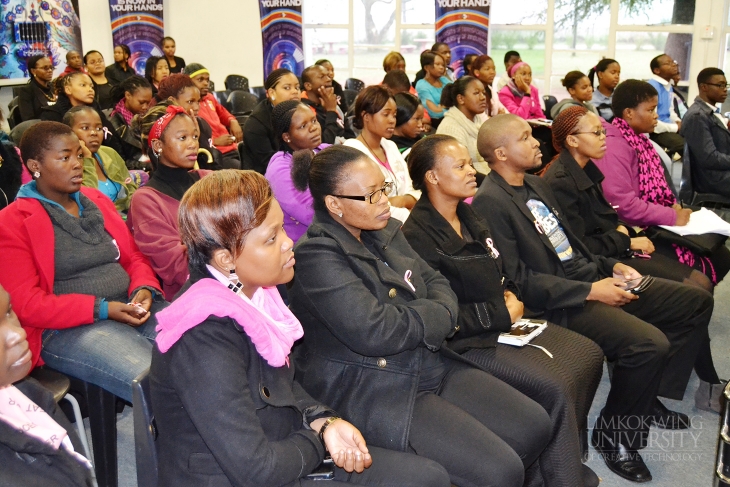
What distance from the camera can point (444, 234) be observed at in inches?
96.7

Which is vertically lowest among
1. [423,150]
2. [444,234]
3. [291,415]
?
[291,415]

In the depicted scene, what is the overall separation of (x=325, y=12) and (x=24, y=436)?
9943 millimetres

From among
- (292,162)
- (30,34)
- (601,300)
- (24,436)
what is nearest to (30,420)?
(24,436)

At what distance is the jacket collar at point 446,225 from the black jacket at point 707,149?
7.95ft

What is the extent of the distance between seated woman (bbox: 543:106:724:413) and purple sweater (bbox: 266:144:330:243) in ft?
3.63

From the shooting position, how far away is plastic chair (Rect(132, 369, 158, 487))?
153 centimetres

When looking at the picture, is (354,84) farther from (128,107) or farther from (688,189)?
(688,189)

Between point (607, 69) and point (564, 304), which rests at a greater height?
point (607, 69)

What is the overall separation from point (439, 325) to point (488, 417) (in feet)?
0.96

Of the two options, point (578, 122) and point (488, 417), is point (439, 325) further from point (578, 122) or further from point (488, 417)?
point (578, 122)

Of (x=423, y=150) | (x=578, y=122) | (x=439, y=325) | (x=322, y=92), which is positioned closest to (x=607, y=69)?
(x=322, y=92)

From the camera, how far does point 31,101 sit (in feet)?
20.4

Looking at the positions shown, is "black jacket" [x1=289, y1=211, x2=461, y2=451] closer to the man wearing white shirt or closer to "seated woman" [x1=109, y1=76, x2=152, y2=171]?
"seated woman" [x1=109, y1=76, x2=152, y2=171]

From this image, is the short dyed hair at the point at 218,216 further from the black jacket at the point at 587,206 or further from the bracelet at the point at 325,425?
the black jacket at the point at 587,206
